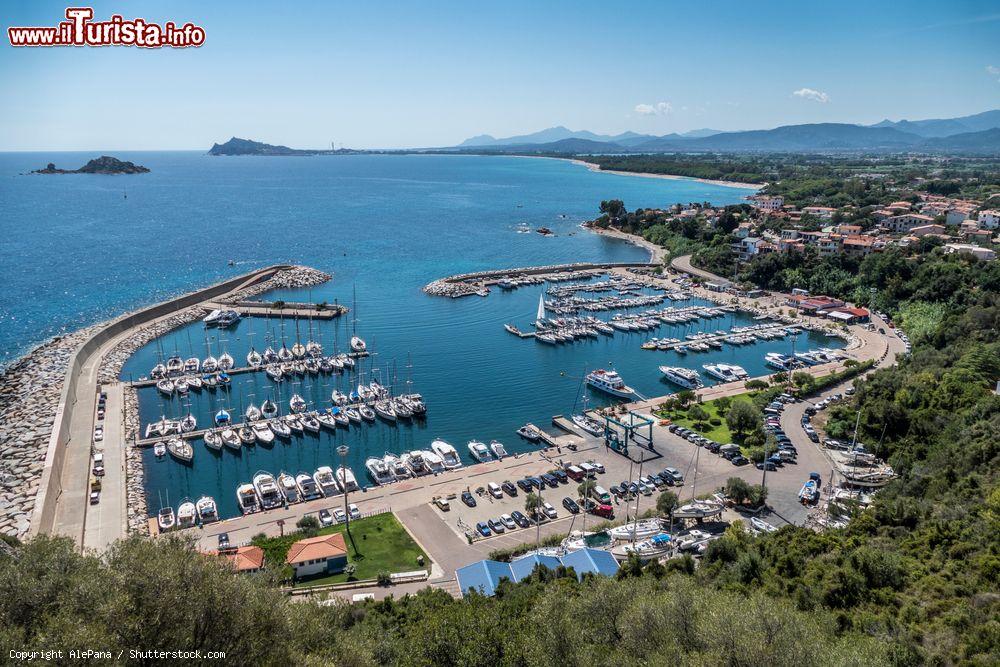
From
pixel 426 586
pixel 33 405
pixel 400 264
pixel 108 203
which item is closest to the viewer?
pixel 426 586

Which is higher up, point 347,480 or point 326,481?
point 347,480

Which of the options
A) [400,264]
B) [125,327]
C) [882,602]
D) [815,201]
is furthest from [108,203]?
[882,602]

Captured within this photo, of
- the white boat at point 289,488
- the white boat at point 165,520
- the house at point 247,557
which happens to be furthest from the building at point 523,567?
the white boat at point 165,520

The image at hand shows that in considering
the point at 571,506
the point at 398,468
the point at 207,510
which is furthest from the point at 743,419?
the point at 207,510

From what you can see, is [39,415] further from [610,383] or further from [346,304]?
[610,383]

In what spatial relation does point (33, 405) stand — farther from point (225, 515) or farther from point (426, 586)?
point (426, 586)

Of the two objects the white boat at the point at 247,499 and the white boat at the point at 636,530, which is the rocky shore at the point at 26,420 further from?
the white boat at the point at 636,530

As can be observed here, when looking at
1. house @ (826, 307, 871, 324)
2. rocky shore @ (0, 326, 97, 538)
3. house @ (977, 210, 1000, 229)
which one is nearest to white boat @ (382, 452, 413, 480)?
rocky shore @ (0, 326, 97, 538)
